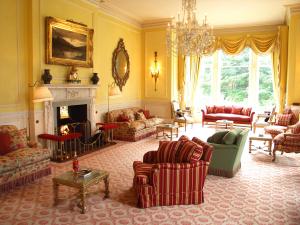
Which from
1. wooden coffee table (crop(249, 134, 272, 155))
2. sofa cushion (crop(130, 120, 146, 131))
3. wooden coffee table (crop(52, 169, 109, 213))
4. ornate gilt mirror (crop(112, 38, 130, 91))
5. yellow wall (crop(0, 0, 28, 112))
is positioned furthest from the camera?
ornate gilt mirror (crop(112, 38, 130, 91))

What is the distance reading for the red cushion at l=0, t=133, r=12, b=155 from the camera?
4.50m

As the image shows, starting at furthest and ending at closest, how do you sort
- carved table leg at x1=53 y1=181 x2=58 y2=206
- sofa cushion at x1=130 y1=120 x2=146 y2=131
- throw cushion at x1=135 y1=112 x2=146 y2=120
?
throw cushion at x1=135 y1=112 x2=146 y2=120
sofa cushion at x1=130 y1=120 x2=146 y2=131
carved table leg at x1=53 y1=181 x2=58 y2=206

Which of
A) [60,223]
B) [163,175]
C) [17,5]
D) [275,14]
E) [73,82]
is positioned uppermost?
[275,14]

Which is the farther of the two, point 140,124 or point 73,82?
point 140,124

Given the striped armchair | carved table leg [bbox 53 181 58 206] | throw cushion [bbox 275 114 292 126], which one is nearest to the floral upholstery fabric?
carved table leg [bbox 53 181 58 206]

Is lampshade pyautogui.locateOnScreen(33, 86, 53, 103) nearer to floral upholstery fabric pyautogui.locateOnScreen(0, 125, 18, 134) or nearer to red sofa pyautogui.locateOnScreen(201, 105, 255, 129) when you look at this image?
floral upholstery fabric pyautogui.locateOnScreen(0, 125, 18, 134)

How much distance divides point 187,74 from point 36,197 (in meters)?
Answer: 8.16

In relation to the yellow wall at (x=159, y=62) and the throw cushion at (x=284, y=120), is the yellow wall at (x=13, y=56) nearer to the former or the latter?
the yellow wall at (x=159, y=62)

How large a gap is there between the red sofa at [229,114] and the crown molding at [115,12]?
4.06 metres

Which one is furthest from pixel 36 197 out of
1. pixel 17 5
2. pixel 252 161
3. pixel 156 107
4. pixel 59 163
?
pixel 156 107

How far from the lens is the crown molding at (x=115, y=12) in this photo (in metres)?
7.44

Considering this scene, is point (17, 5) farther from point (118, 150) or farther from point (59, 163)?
point (118, 150)

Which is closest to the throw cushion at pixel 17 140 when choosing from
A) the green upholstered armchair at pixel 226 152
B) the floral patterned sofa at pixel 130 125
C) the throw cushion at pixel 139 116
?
the floral patterned sofa at pixel 130 125

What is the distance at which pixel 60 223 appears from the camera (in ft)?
10.6
